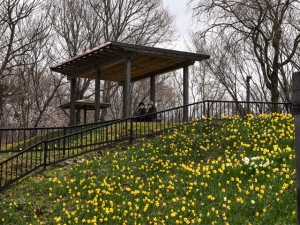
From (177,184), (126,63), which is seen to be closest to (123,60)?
(126,63)

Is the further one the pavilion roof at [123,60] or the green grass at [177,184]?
the pavilion roof at [123,60]

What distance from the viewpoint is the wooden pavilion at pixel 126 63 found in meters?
15.1

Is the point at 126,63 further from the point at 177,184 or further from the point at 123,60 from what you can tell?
the point at 177,184

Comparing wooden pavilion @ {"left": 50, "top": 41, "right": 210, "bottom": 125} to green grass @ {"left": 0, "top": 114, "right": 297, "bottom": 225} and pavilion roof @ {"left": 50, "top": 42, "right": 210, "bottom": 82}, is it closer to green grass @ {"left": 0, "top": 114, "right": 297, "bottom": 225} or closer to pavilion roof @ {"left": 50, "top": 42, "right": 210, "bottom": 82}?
pavilion roof @ {"left": 50, "top": 42, "right": 210, "bottom": 82}

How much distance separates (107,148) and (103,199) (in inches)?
176

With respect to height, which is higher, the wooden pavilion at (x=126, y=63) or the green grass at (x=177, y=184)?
the wooden pavilion at (x=126, y=63)

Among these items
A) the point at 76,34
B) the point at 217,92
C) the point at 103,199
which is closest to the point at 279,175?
the point at 103,199

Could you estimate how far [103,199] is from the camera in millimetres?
8086

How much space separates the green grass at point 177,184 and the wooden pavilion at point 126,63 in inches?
171

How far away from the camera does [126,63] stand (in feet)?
50.0

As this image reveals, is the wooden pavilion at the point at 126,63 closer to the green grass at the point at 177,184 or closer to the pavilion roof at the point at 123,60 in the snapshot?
the pavilion roof at the point at 123,60

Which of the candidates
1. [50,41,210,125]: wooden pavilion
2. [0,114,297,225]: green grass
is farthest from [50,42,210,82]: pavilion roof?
[0,114,297,225]: green grass

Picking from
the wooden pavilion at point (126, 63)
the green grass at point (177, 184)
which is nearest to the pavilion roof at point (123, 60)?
the wooden pavilion at point (126, 63)

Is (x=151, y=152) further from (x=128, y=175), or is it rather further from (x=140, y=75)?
(x=140, y=75)
